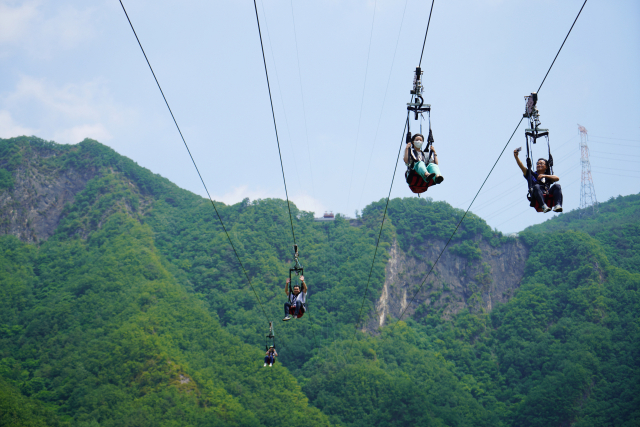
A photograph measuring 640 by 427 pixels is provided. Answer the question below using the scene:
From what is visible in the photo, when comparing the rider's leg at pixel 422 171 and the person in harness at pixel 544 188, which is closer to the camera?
the rider's leg at pixel 422 171

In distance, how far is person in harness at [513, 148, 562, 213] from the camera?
995 centimetres

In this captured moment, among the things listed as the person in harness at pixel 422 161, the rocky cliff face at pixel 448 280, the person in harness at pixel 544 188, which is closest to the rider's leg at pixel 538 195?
the person in harness at pixel 544 188

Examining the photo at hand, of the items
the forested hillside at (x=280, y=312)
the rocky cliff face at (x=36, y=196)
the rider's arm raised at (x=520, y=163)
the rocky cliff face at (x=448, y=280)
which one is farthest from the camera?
the rocky cliff face at (x=36, y=196)

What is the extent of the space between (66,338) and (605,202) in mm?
90371

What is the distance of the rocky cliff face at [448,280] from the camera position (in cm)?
8356

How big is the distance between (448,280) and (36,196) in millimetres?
66355

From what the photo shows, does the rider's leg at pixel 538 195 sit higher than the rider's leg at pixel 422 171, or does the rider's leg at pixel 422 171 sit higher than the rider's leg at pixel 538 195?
the rider's leg at pixel 422 171

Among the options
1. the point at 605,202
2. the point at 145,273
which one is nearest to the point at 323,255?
the point at 145,273

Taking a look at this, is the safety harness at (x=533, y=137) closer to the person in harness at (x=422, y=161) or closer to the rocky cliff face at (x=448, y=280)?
the person in harness at (x=422, y=161)

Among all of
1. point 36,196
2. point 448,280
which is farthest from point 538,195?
point 36,196

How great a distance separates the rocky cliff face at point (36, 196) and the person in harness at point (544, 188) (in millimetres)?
87278

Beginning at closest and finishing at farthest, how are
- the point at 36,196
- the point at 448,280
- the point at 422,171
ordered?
the point at 422,171 < the point at 448,280 < the point at 36,196

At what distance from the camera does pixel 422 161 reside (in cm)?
994

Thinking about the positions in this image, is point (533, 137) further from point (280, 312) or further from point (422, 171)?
point (280, 312)
